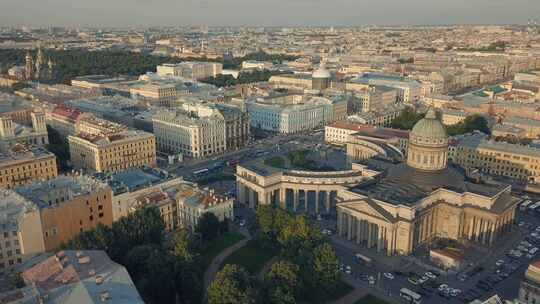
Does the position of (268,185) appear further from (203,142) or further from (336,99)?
(336,99)

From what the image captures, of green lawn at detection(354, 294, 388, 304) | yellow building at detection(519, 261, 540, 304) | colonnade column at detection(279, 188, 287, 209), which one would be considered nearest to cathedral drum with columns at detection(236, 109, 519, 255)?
colonnade column at detection(279, 188, 287, 209)

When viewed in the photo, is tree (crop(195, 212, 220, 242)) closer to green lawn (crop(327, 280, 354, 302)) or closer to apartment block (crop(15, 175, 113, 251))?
apartment block (crop(15, 175, 113, 251))

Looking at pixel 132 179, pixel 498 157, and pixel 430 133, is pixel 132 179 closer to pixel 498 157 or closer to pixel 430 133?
pixel 430 133

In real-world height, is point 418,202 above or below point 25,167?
above

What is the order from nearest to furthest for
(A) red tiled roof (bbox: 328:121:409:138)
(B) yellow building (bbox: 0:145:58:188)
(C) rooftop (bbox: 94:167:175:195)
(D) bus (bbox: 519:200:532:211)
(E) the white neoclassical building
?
Result: (C) rooftop (bbox: 94:167:175:195) < (D) bus (bbox: 519:200:532:211) < (B) yellow building (bbox: 0:145:58:188) < (A) red tiled roof (bbox: 328:121:409:138) < (E) the white neoclassical building

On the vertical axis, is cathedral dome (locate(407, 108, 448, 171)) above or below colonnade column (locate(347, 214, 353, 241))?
above

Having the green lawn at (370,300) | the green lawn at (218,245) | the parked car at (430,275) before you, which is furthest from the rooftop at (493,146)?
the green lawn at (218,245)

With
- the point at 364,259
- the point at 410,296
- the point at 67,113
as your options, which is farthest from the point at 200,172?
the point at 410,296
